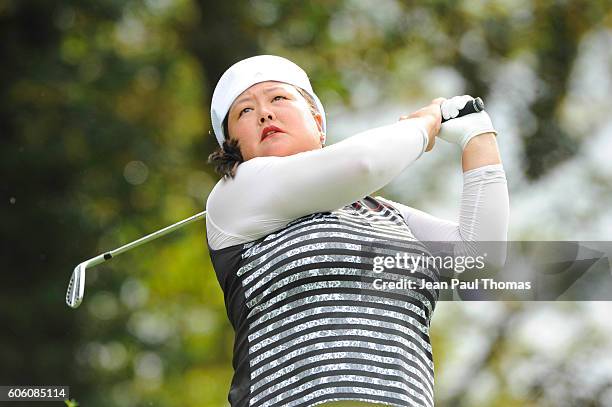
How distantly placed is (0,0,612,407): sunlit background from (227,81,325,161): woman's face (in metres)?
5.13

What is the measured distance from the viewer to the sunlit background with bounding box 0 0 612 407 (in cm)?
699

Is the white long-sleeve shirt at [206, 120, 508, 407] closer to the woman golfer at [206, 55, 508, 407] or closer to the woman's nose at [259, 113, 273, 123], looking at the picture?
the woman golfer at [206, 55, 508, 407]

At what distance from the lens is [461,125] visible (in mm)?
1552

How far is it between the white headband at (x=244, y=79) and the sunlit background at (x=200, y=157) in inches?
201

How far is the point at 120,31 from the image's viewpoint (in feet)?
26.4

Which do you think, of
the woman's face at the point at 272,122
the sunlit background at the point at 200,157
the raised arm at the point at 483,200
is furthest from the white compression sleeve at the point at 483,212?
the sunlit background at the point at 200,157

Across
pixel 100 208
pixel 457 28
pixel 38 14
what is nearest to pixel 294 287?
pixel 100 208

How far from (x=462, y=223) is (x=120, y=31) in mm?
6738

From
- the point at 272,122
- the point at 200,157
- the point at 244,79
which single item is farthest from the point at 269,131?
the point at 200,157

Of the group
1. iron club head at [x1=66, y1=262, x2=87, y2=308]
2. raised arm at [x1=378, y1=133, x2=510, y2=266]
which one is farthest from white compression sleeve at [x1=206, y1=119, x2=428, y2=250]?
iron club head at [x1=66, y1=262, x2=87, y2=308]

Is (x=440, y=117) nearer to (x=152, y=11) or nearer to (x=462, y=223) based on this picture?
(x=462, y=223)

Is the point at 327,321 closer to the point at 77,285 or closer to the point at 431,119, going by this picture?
the point at 431,119

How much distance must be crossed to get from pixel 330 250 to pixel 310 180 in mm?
89

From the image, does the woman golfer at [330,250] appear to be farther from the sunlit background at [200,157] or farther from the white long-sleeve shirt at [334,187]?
the sunlit background at [200,157]
